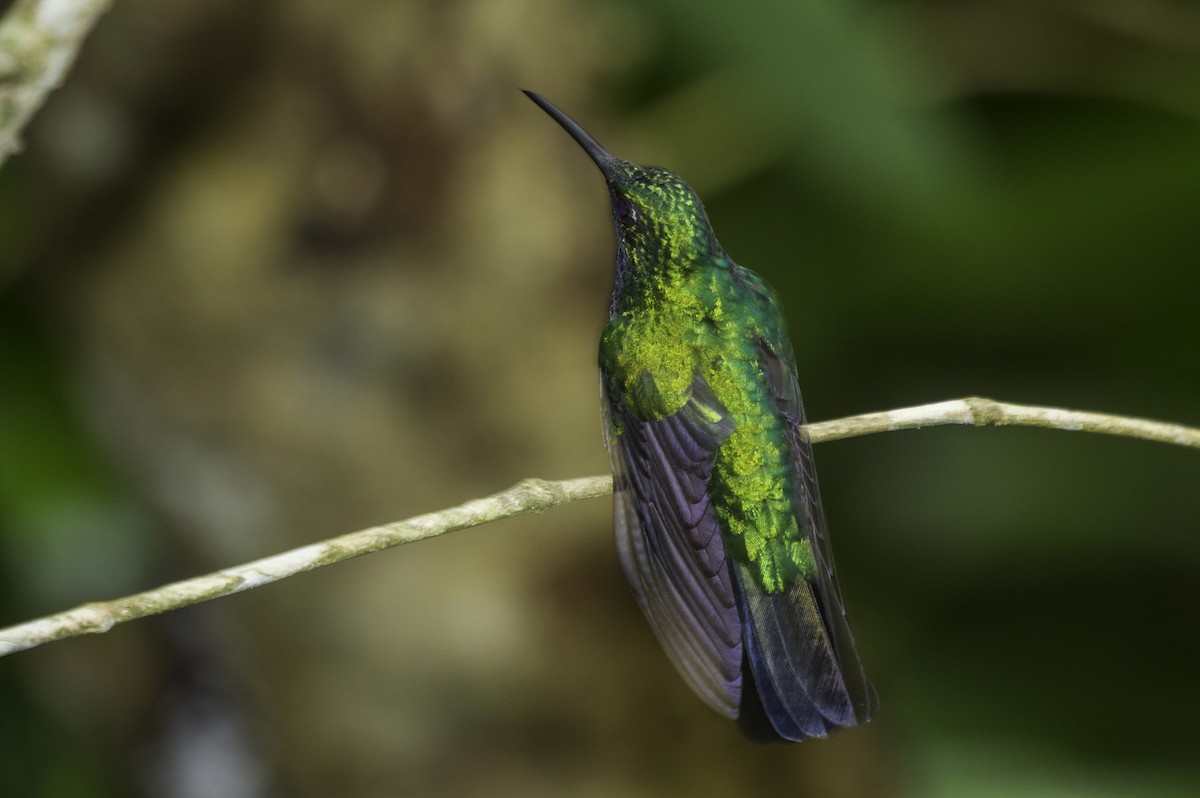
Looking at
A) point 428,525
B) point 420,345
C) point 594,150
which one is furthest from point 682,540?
point 420,345

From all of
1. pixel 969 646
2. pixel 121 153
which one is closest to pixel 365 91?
pixel 121 153

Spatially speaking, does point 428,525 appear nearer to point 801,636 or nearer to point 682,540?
point 682,540

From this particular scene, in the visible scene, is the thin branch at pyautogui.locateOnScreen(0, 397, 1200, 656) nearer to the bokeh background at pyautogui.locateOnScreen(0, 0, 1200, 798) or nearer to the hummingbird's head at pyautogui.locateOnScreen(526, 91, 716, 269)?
the hummingbird's head at pyautogui.locateOnScreen(526, 91, 716, 269)

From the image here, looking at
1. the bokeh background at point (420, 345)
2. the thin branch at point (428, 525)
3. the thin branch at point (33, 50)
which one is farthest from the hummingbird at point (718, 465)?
the bokeh background at point (420, 345)

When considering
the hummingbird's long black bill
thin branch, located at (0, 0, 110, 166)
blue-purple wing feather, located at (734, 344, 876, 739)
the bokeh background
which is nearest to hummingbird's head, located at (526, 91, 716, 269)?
the hummingbird's long black bill

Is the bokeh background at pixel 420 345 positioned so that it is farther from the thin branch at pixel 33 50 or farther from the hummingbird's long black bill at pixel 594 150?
the thin branch at pixel 33 50

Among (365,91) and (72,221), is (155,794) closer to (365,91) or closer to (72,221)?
(72,221)

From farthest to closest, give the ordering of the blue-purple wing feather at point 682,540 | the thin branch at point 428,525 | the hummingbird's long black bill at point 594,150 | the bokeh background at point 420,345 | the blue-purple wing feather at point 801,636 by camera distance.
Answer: the bokeh background at point 420,345
the hummingbird's long black bill at point 594,150
the blue-purple wing feather at point 801,636
the blue-purple wing feather at point 682,540
the thin branch at point 428,525
